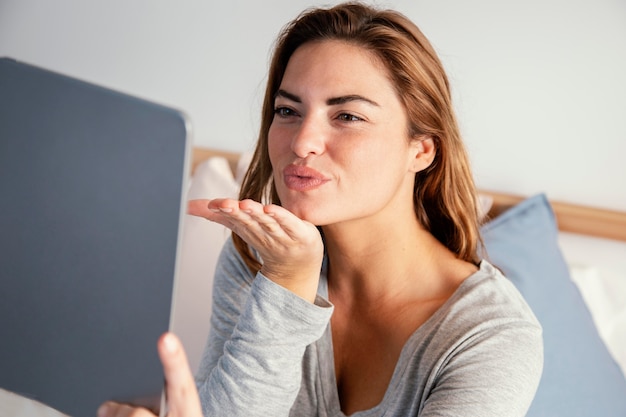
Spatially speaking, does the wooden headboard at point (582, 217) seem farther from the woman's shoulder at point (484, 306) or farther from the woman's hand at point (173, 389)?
the woman's hand at point (173, 389)

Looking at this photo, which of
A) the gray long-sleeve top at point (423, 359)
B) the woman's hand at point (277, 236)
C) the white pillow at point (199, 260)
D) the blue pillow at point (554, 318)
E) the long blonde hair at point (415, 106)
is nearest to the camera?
the woman's hand at point (277, 236)

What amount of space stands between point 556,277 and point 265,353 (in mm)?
744

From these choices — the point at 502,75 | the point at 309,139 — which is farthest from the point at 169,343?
the point at 502,75

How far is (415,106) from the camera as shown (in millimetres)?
1257

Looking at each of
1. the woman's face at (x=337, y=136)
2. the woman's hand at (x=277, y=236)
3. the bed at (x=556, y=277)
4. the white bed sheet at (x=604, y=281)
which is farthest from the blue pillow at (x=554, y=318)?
the woman's hand at (x=277, y=236)

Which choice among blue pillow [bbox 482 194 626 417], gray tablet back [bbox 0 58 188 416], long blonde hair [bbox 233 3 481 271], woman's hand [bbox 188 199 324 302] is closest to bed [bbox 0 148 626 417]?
blue pillow [bbox 482 194 626 417]

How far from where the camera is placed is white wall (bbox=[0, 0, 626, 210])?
181cm

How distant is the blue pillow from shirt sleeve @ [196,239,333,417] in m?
0.50

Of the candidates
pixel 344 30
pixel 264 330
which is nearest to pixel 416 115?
pixel 344 30

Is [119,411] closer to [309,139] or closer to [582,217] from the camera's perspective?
[309,139]

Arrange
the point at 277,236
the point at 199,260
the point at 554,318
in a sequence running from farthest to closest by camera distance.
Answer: the point at 199,260, the point at 554,318, the point at 277,236

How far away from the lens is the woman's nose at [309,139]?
1176 mm

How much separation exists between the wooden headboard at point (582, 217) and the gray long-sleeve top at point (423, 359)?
633 mm

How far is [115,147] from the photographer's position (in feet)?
2.30
